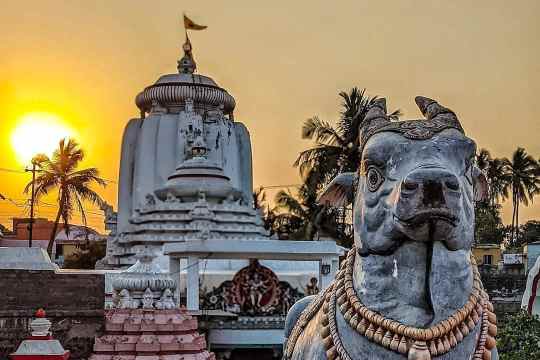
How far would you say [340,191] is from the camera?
3725 mm

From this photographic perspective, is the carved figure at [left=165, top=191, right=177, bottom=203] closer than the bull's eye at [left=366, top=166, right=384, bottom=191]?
No

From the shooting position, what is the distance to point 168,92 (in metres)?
29.1

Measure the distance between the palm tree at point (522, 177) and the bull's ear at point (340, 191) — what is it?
38861 millimetres

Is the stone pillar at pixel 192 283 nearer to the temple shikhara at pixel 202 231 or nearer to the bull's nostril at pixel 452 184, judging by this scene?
the temple shikhara at pixel 202 231

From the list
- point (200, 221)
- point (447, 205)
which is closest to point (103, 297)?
point (200, 221)

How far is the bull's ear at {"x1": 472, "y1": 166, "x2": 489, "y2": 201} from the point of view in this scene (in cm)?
345

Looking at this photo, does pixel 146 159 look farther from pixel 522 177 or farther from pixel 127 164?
pixel 522 177

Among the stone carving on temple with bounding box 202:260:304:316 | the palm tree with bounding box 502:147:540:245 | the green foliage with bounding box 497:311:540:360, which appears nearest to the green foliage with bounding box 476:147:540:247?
the palm tree with bounding box 502:147:540:245

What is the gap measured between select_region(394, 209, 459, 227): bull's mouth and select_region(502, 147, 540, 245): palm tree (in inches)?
1557

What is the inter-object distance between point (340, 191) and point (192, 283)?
1426 cm

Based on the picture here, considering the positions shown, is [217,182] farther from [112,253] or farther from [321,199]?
[321,199]

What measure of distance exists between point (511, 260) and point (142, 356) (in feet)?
83.6

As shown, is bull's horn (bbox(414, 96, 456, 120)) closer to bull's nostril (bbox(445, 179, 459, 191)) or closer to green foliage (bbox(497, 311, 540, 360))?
bull's nostril (bbox(445, 179, 459, 191))

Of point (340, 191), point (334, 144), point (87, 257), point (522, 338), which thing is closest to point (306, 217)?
point (334, 144)
